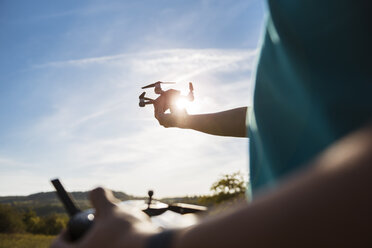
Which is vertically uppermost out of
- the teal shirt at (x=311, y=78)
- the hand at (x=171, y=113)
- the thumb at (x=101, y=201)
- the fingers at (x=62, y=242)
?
the hand at (x=171, y=113)

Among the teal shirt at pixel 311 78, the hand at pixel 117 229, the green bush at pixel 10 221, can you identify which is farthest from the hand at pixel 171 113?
the green bush at pixel 10 221

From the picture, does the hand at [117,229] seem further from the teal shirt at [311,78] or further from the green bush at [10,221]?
the green bush at [10,221]

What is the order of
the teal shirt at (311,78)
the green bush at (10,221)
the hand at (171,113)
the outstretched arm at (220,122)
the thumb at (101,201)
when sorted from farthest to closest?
the green bush at (10,221), the hand at (171,113), the outstretched arm at (220,122), the thumb at (101,201), the teal shirt at (311,78)

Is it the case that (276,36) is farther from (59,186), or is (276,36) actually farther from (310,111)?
(59,186)

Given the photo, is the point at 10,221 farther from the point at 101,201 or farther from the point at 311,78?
the point at 311,78

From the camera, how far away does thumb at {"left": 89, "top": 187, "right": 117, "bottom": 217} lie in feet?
2.33

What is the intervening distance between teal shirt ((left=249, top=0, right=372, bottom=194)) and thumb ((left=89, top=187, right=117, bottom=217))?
0.49m

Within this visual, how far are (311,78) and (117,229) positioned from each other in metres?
0.58

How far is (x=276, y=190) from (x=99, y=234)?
0.42m

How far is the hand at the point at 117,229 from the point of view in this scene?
0.56 metres

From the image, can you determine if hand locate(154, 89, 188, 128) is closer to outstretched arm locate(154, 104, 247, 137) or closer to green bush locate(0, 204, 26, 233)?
outstretched arm locate(154, 104, 247, 137)

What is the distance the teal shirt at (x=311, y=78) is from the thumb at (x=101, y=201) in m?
0.49

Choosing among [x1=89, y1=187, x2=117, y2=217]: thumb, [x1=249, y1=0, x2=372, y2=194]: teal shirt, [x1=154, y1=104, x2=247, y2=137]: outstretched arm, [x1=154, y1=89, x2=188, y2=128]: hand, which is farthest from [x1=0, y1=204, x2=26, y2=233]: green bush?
[x1=249, y1=0, x2=372, y2=194]: teal shirt

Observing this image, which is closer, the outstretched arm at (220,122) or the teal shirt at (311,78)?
the teal shirt at (311,78)
